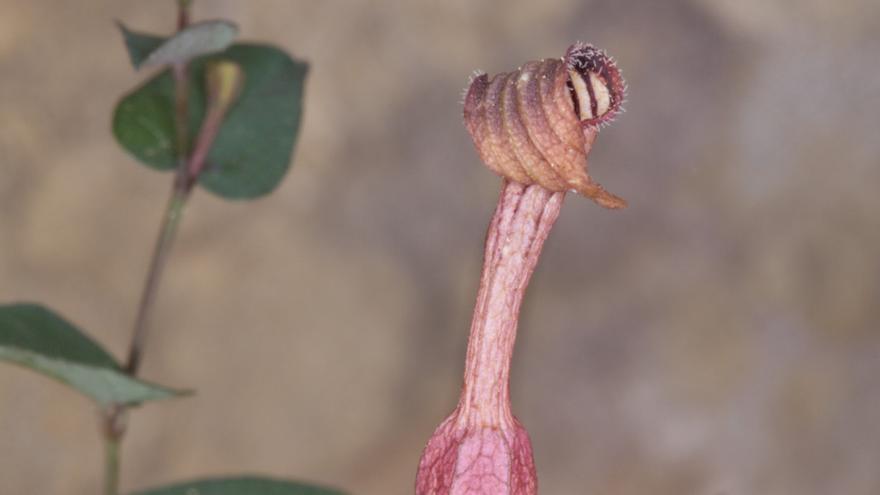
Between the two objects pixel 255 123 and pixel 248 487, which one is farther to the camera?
pixel 255 123

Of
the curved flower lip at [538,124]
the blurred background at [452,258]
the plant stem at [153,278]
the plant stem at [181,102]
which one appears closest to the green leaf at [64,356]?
the plant stem at [153,278]

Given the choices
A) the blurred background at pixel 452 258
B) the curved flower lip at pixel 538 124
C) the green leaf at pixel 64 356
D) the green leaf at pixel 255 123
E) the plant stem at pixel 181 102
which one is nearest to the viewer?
the curved flower lip at pixel 538 124

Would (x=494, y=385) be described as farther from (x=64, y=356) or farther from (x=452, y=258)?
(x=452, y=258)

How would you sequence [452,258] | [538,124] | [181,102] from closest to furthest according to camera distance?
[538,124] → [181,102] → [452,258]

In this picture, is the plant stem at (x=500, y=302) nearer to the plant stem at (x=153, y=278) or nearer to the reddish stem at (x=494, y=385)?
the reddish stem at (x=494, y=385)

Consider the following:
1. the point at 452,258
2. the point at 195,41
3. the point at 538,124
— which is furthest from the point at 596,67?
the point at 452,258

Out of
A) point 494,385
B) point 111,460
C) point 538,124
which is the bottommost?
point 111,460
